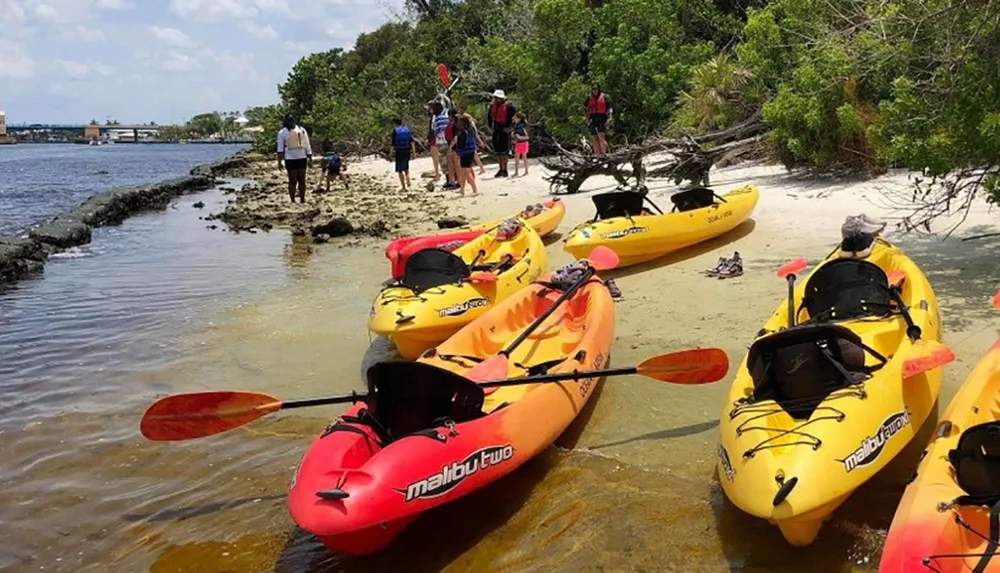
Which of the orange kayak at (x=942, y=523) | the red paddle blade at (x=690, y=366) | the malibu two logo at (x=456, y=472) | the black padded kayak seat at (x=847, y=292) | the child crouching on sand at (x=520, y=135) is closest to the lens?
the orange kayak at (x=942, y=523)

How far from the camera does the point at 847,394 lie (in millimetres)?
3760

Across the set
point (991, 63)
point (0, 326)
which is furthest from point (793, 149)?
point (0, 326)

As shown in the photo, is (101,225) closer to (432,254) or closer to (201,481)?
(432,254)

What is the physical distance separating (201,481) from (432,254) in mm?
3004

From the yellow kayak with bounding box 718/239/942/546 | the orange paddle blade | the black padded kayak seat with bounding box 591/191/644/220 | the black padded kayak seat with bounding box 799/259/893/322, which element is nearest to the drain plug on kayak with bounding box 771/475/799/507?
the yellow kayak with bounding box 718/239/942/546

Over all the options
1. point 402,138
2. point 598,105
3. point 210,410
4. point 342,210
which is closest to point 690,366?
point 210,410

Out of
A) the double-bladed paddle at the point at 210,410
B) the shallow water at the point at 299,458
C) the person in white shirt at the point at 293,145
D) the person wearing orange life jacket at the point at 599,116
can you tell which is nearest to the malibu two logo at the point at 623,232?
the shallow water at the point at 299,458

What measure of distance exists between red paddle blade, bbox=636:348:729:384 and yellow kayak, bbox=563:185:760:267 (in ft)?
12.1

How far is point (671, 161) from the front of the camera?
13.3 meters

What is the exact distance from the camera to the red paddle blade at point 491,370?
16.1 ft

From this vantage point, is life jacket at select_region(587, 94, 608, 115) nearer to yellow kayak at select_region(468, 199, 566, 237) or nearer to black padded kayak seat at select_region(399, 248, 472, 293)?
yellow kayak at select_region(468, 199, 566, 237)

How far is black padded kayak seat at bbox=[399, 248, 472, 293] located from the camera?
6863 millimetres

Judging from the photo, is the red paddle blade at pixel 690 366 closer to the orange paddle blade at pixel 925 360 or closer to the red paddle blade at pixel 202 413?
the orange paddle blade at pixel 925 360

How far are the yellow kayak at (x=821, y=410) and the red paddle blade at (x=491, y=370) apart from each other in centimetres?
143
